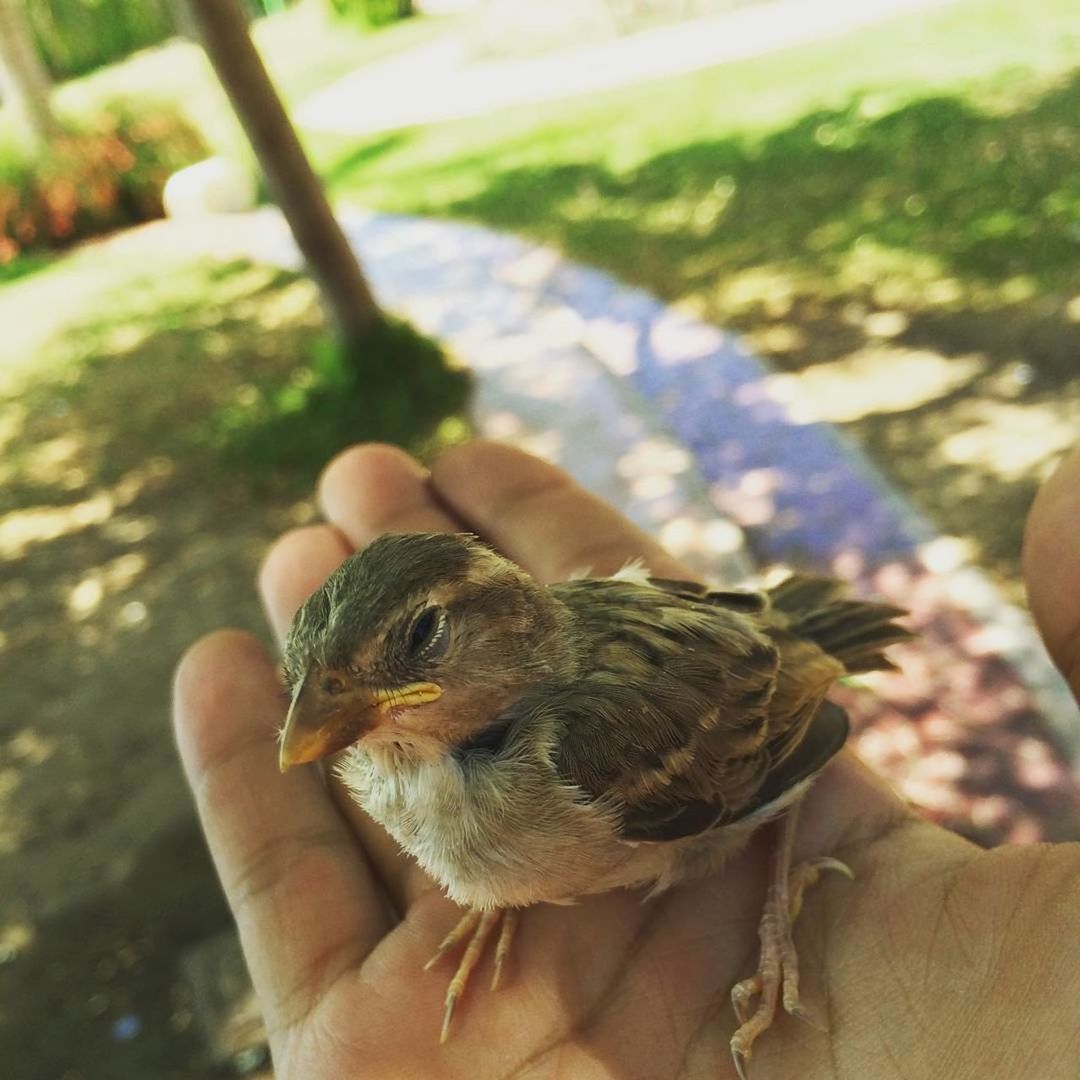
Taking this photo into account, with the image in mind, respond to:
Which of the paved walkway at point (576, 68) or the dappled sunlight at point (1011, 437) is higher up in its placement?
the paved walkway at point (576, 68)

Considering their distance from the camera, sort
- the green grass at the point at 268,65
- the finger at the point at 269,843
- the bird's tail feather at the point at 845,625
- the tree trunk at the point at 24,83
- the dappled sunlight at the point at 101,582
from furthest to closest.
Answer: the green grass at the point at 268,65 < the tree trunk at the point at 24,83 < the dappled sunlight at the point at 101,582 < the bird's tail feather at the point at 845,625 < the finger at the point at 269,843

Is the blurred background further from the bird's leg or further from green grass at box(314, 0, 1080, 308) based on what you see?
the bird's leg

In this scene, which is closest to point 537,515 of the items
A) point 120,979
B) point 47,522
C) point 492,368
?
point 120,979

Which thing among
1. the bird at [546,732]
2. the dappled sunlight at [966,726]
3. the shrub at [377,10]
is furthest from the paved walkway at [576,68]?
the bird at [546,732]

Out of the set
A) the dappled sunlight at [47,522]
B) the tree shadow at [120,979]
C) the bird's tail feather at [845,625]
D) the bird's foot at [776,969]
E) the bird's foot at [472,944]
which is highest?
the bird's tail feather at [845,625]

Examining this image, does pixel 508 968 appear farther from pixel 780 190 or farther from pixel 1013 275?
pixel 780 190

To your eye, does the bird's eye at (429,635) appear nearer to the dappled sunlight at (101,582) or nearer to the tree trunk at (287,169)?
the dappled sunlight at (101,582)

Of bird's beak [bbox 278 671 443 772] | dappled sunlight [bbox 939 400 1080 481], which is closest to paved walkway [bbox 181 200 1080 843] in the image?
dappled sunlight [bbox 939 400 1080 481]
